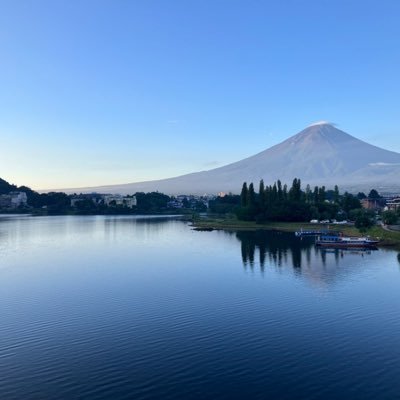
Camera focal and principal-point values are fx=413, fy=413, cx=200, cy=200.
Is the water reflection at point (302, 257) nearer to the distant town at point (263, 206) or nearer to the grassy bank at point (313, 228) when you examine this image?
the grassy bank at point (313, 228)

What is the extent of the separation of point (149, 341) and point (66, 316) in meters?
4.88

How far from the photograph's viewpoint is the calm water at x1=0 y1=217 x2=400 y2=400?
11461mm

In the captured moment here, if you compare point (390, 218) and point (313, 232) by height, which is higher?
point (390, 218)

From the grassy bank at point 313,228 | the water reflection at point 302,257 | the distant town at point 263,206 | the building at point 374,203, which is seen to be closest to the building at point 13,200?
the distant town at point 263,206

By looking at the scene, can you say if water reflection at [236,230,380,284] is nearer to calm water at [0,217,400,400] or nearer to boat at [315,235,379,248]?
calm water at [0,217,400,400]

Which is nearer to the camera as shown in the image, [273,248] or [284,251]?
[284,251]

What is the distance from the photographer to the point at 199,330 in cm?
1577

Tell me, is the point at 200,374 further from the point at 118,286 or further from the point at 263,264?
the point at 263,264

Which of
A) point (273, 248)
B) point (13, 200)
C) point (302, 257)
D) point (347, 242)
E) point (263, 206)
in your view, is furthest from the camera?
point (13, 200)

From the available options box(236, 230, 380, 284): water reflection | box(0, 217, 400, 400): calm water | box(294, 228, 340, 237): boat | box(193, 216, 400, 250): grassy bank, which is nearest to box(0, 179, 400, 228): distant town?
box(193, 216, 400, 250): grassy bank

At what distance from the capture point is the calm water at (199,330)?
11461mm

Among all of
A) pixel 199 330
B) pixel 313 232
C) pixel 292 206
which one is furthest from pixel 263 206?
pixel 199 330

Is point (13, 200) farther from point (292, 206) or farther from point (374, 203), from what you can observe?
point (374, 203)

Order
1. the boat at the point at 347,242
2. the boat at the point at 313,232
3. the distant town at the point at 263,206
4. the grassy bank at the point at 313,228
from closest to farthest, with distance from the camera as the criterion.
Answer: the boat at the point at 347,242 < the grassy bank at the point at 313,228 < the boat at the point at 313,232 < the distant town at the point at 263,206
